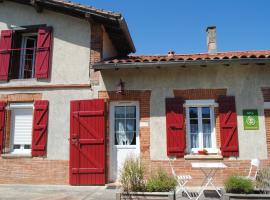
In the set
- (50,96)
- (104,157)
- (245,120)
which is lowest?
(104,157)

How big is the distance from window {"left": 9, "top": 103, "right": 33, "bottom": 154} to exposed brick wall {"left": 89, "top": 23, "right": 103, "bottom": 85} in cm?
218

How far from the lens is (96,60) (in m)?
10.0

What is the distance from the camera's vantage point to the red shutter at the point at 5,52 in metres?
10.4

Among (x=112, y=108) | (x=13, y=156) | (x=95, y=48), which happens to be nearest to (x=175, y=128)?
(x=112, y=108)

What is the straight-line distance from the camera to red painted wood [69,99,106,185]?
9.38 meters

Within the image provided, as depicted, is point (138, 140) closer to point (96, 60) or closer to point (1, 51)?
point (96, 60)

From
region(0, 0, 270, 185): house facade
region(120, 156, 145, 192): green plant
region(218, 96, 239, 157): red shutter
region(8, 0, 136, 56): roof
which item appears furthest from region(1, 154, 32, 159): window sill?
region(218, 96, 239, 157): red shutter

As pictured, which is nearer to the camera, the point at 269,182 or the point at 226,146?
the point at 269,182

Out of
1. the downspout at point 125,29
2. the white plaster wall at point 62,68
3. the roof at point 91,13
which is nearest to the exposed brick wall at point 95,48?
the white plaster wall at point 62,68

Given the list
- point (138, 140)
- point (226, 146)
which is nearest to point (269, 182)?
point (226, 146)

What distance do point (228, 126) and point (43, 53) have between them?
241 inches

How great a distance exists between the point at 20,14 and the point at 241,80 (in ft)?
24.5

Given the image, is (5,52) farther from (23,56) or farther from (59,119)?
(59,119)

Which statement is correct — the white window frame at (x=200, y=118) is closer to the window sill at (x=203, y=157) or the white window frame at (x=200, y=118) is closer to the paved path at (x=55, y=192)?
the window sill at (x=203, y=157)
